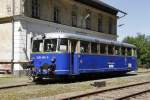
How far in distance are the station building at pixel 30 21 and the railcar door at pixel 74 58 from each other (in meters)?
5.04

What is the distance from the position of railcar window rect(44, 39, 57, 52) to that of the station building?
4.70m

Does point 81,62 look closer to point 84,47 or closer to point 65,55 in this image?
point 84,47

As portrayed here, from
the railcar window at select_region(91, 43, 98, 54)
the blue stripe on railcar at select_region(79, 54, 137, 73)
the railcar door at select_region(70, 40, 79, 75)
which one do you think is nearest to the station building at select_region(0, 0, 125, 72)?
the railcar window at select_region(91, 43, 98, 54)

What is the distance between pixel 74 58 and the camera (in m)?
20.7

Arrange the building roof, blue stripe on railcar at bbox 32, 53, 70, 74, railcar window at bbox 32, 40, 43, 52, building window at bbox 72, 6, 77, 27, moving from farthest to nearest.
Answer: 1. the building roof
2. building window at bbox 72, 6, 77, 27
3. railcar window at bbox 32, 40, 43, 52
4. blue stripe on railcar at bbox 32, 53, 70, 74

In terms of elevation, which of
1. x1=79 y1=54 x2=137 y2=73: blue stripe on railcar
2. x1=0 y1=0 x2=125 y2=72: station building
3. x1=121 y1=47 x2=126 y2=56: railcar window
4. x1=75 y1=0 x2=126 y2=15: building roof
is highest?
x1=75 y1=0 x2=126 y2=15: building roof

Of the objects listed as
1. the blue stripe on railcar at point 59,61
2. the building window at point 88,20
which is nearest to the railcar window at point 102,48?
the blue stripe on railcar at point 59,61

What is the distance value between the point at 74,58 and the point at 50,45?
A: 153cm

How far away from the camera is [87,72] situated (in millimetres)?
22391

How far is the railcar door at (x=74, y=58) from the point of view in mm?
20453

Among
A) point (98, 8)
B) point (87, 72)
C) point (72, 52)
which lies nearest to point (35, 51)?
point (72, 52)

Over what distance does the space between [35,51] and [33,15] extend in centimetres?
827

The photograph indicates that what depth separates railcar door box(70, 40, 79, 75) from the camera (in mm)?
20453

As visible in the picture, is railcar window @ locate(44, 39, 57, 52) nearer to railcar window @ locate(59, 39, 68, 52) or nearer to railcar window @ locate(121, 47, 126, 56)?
railcar window @ locate(59, 39, 68, 52)
